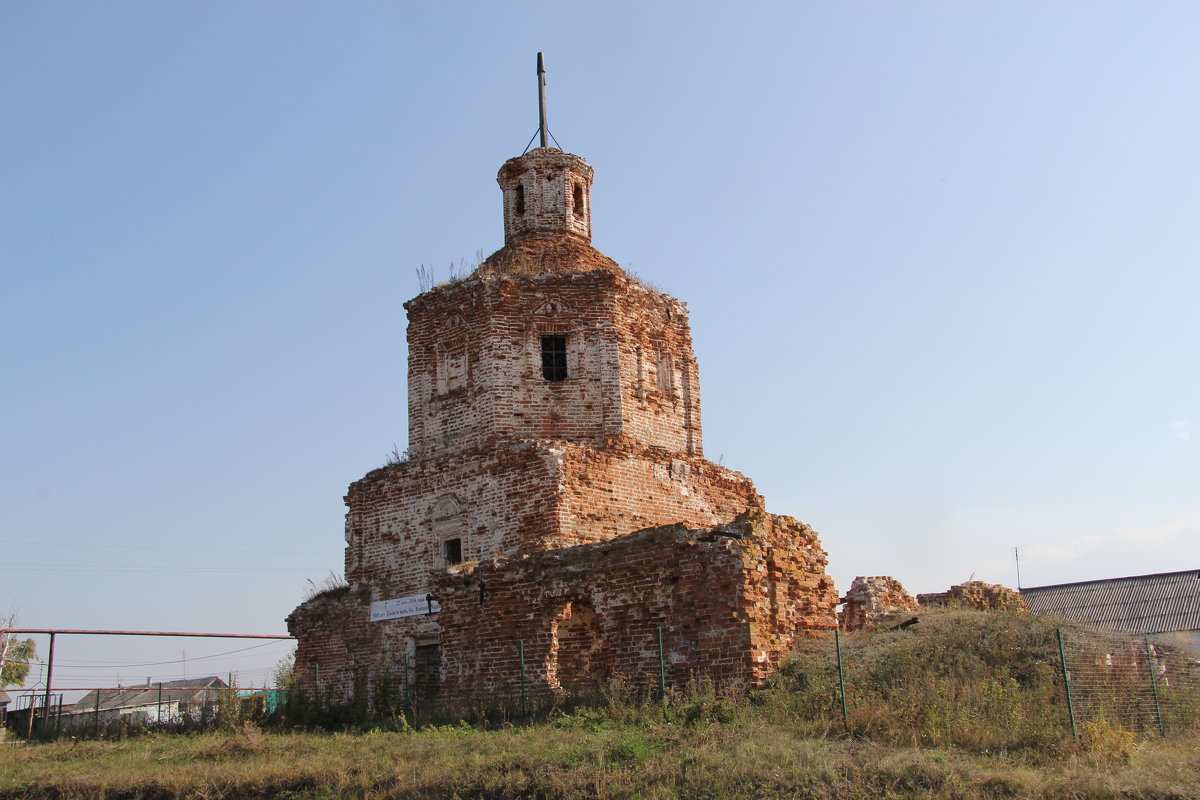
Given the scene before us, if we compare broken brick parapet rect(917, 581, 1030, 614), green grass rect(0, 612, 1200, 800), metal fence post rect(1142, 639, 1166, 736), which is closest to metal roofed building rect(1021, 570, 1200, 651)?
broken brick parapet rect(917, 581, 1030, 614)

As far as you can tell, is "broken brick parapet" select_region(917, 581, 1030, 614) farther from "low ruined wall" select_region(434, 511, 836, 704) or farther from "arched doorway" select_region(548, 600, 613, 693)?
"arched doorway" select_region(548, 600, 613, 693)

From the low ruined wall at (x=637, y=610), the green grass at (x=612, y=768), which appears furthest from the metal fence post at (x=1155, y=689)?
the low ruined wall at (x=637, y=610)

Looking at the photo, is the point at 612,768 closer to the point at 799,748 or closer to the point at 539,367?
the point at 799,748

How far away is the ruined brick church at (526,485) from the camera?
13500mm

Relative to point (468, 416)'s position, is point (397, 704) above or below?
below

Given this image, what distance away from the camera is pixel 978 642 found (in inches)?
448

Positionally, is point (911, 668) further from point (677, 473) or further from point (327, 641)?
point (327, 641)

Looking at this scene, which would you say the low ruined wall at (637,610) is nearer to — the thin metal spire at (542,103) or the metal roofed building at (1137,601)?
the thin metal spire at (542,103)

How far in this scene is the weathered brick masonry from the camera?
1358 cm

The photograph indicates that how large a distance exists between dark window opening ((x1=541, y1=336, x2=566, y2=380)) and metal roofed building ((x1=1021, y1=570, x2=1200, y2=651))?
779 inches

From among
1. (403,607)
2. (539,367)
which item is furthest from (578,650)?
(539,367)

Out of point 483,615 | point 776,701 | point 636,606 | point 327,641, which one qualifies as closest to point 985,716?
point 776,701

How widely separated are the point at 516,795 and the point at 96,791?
5.16 metres

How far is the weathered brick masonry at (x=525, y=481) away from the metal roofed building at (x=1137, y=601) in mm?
18618
